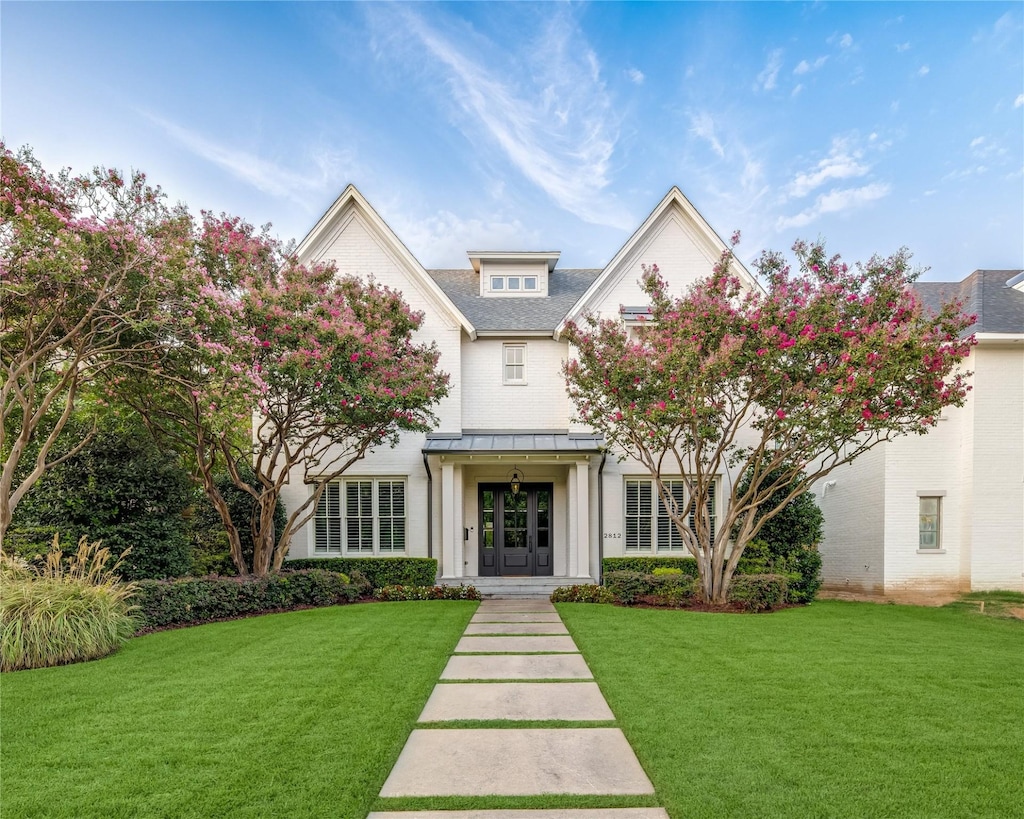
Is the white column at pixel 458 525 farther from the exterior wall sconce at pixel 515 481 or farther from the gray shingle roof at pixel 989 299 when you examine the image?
the gray shingle roof at pixel 989 299

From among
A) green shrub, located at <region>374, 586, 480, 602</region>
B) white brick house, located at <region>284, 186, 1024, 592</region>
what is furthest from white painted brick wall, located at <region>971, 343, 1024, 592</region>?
green shrub, located at <region>374, 586, 480, 602</region>

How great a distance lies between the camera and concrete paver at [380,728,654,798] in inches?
151

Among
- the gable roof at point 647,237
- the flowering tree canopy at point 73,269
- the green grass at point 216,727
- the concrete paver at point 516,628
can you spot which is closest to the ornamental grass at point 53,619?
the green grass at point 216,727

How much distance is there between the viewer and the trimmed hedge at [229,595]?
32.4 feet

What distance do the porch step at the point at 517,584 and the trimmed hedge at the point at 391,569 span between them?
1.69ft

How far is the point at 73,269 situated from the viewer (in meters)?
7.47

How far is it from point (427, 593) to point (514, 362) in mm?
6513

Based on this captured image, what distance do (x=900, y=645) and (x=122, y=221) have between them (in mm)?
12594

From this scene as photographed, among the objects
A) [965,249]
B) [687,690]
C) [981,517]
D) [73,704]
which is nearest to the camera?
[73,704]

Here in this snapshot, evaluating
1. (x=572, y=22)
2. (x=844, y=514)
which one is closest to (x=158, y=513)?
(x=572, y=22)

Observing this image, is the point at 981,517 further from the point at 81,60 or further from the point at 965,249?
the point at 81,60

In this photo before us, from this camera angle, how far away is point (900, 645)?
841cm

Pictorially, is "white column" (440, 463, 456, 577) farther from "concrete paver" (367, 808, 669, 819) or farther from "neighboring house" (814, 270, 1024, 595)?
"concrete paver" (367, 808, 669, 819)

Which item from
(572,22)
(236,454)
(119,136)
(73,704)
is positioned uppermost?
(572,22)
